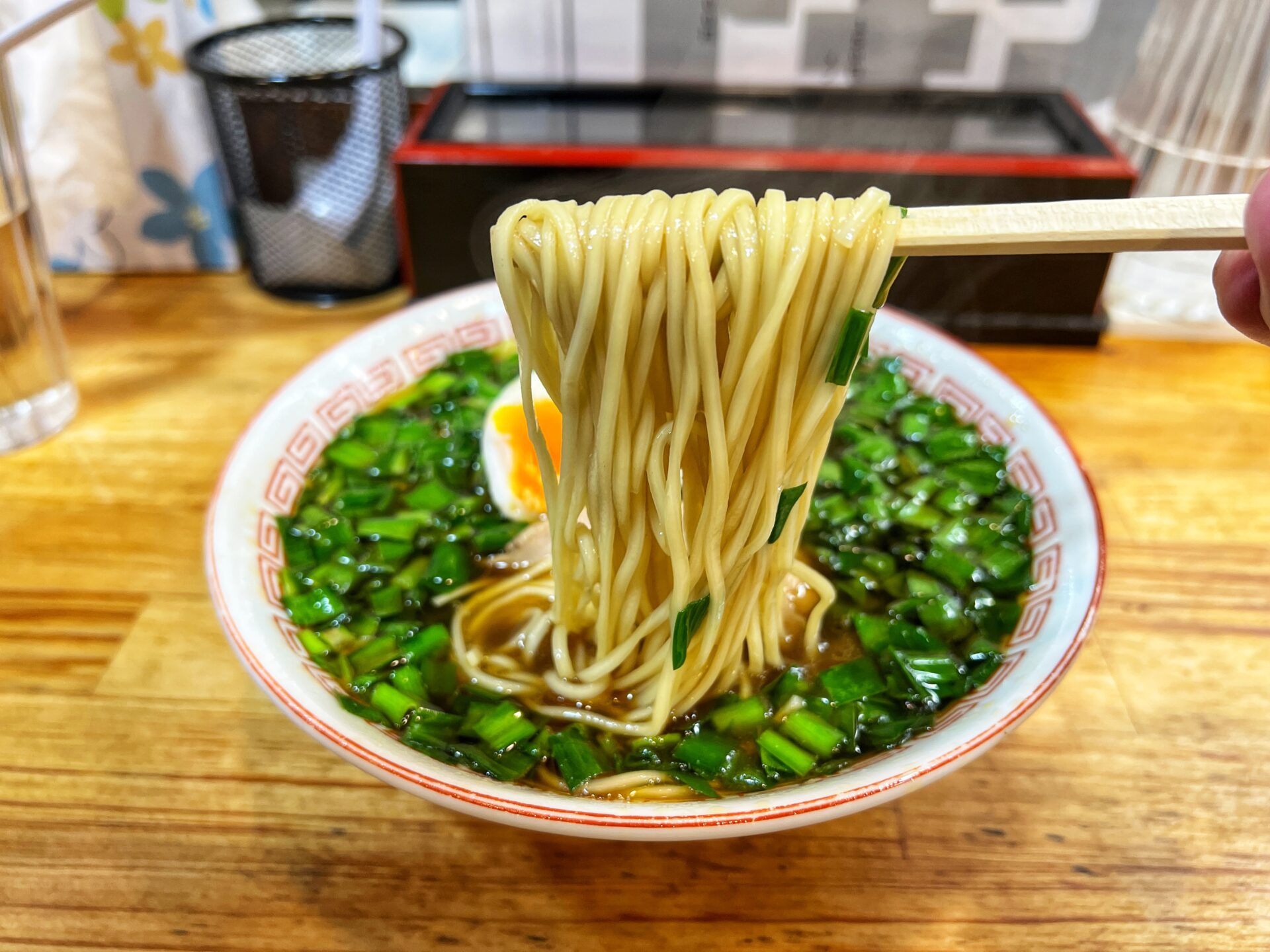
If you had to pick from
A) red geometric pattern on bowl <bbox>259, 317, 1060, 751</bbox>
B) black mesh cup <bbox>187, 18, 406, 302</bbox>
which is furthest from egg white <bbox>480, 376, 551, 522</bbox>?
black mesh cup <bbox>187, 18, 406, 302</bbox>

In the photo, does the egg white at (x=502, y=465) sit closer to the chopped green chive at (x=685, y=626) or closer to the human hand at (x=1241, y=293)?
the chopped green chive at (x=685, y=626)

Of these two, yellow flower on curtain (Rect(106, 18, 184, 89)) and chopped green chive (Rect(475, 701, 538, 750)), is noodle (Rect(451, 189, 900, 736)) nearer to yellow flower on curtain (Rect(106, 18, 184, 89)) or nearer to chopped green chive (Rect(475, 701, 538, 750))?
chopped green chive (Rect(475, 701, 538, 750))

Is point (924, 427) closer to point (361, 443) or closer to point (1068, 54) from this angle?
point (361, 443)

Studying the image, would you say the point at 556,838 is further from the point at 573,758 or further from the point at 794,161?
the point at 794,161

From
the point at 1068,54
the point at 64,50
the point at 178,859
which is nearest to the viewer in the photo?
the point at 178,859

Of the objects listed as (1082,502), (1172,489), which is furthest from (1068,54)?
(1082,502)

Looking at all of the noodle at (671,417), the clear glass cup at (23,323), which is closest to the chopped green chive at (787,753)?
the noodle at (671,417)

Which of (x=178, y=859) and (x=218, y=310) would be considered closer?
(x=178, y=859)
